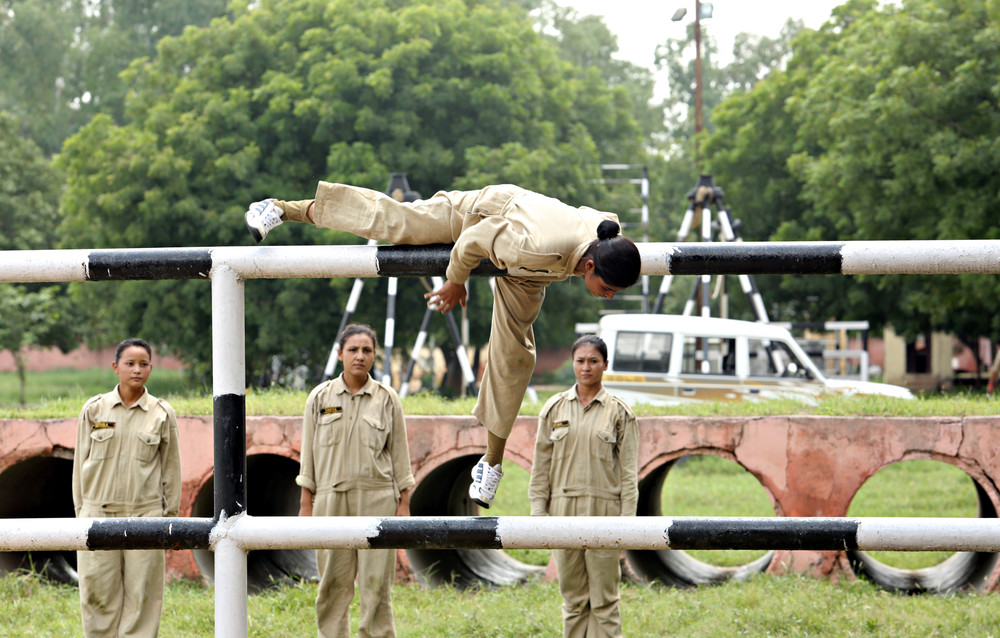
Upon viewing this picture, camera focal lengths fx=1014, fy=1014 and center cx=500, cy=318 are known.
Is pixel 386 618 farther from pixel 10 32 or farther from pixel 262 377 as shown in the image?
pixel 10 32

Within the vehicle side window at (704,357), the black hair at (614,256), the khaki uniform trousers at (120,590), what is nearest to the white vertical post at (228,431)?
the black hair at (614,256)

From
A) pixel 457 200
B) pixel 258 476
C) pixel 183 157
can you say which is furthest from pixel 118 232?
pixel 457 200

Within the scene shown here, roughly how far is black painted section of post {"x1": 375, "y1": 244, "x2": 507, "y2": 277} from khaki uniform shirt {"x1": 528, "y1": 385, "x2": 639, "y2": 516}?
2942 mm

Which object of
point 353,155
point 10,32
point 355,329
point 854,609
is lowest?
point 854,609

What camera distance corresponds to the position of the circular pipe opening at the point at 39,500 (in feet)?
25.2

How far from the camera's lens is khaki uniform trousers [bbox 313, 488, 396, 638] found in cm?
496

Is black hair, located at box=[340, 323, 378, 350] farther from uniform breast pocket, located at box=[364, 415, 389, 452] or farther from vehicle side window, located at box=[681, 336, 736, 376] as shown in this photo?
vehicle side window, located at box=[681, 336, 736, 376]

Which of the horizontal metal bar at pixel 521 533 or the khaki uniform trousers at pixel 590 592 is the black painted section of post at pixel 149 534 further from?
the khaki uniform trousers at pixel 590 592

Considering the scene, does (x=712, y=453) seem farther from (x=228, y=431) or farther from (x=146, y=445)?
(x=228, y=431)

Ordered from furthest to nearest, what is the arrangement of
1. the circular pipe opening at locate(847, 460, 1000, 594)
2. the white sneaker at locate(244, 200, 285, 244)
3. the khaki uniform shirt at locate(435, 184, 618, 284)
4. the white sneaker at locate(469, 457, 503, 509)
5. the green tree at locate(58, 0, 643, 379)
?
the green tree at locate(58, 0, 643, 379) < the circular pipe opening at locate(847, 460, 1000, 594) < the white sneaker at locate(469, 457, 503, 509) < the white sneaker at locate(244, 200, 285, 244) < the khaki uniform shirt at locate(435, 184, 618, 284)

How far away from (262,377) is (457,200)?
62.1 ft

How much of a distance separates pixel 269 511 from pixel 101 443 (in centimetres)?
453

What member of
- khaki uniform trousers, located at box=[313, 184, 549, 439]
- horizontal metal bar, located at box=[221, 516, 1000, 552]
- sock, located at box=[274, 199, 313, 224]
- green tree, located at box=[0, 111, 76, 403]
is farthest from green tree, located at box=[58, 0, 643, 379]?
horizontal metal bar, located at box=[221, 516, 1000, 552]

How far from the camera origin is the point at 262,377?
2083 cm
